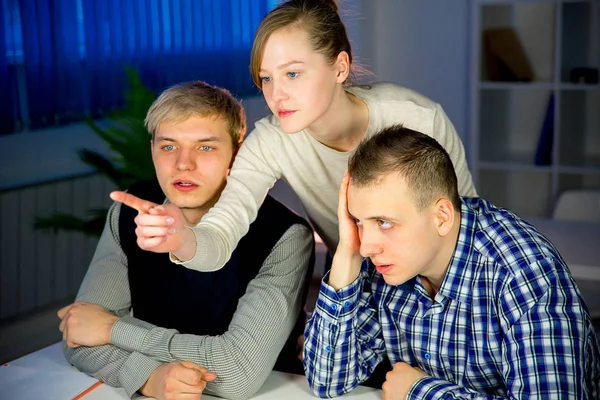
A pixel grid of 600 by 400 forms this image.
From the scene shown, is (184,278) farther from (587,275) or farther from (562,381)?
(587,275)

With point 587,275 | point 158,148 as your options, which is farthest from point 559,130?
point 158,148

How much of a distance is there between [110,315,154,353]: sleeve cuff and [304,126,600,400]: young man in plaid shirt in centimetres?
38

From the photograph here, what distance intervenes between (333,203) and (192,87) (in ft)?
1.55

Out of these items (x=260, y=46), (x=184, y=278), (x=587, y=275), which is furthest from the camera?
(x=587, y=275)

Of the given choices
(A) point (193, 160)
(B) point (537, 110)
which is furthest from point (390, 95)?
(B) point (537, 110)

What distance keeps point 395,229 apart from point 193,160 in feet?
2.08

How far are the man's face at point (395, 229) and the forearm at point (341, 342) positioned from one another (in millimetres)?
A: 151

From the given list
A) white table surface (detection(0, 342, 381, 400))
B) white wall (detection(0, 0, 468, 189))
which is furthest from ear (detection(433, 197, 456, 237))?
white wall (detection(0, 0, 468, 189))

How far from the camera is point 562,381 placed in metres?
1.35

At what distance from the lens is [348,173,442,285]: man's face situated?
1.48 meters

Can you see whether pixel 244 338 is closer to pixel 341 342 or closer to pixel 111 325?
pixel 341 342

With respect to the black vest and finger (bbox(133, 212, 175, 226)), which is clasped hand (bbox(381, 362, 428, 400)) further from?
finger (bbox(133, 212, 175, 226))

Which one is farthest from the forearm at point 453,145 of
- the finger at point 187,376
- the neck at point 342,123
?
the finger at point 187,376

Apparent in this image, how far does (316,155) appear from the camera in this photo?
1.97 metres
